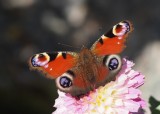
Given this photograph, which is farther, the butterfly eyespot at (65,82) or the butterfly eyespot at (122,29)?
the butterfly eyespot at (122,29)

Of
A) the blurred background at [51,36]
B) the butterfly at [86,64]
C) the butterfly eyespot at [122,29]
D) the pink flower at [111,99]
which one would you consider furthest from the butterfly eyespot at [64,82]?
the blurred background at [51,36]

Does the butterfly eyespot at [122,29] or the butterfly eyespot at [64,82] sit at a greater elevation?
the butterfly eyespot at [122,29]

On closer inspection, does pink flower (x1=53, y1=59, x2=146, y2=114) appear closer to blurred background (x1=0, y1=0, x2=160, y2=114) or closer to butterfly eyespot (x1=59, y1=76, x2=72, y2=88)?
butterfly eyespot (x1=59, y1=76, x2=72, y2=88)

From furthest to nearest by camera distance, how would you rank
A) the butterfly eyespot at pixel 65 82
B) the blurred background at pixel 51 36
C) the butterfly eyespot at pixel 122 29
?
1. the blurred background at pixel 51 36
2. the butterfly eyespot at pixel 122 29
3. the butterfly eyespot at pixel 65 82

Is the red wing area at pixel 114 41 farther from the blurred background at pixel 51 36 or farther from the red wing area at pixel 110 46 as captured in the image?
the blurred background at pixel 51 36

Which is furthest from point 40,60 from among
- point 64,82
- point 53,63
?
point 64,82

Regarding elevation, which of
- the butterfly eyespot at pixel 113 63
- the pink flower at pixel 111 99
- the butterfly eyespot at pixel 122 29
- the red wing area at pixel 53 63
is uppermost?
the butterfly eyespot at pixel 122 29

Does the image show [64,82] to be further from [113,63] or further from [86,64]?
[113,63]
